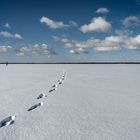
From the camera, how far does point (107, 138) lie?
4910 millimetres

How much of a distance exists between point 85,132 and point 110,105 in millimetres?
3203

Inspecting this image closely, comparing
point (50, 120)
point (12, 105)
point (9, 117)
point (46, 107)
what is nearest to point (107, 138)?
point (50, 120)

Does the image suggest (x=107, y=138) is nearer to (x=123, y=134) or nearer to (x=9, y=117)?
(x=123, y=134)

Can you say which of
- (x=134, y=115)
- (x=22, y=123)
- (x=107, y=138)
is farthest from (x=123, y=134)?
(x=22, y=123)

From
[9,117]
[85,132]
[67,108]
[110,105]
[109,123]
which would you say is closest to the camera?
[85,132]

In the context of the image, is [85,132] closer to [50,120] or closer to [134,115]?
[50,120]

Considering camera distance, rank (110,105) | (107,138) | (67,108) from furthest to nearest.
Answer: (110,105)
(67,108)
(107,138)

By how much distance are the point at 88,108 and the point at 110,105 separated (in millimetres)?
931

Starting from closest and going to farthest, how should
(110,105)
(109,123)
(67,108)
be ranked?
(109,123) < (67,108) < (110,105)

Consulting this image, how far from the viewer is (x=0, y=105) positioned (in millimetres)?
8297

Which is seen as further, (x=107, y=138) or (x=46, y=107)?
(x=46, y=107)

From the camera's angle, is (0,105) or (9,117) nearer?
(9,117)

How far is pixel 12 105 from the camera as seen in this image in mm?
8352

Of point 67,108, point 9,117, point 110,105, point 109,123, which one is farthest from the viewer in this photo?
point 110,105
